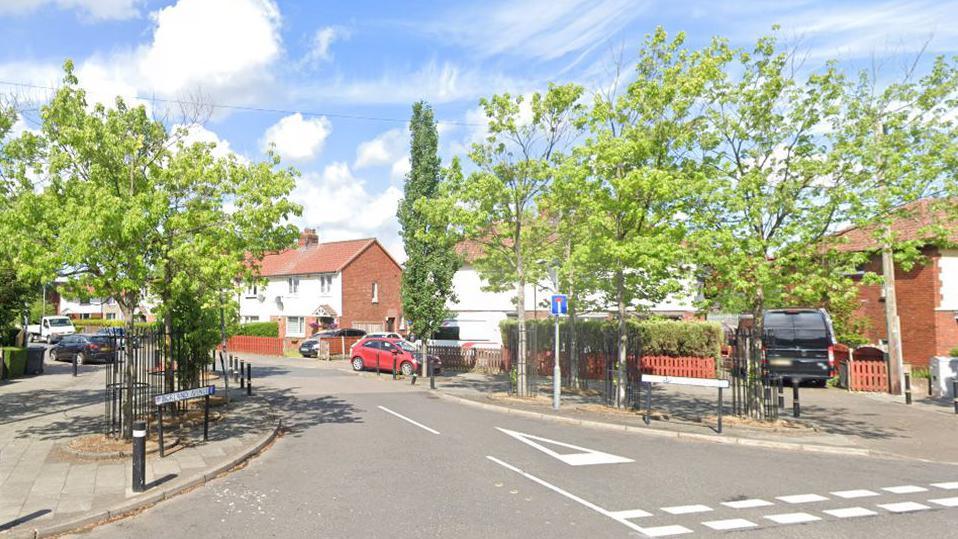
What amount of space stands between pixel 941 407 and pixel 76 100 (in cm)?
2157

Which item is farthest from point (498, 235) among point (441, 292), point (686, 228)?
point (441, 292)

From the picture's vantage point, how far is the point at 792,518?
7.21m

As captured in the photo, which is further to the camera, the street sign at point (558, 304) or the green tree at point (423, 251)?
the green tree at point (423, 251)

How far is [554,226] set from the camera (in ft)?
68.4

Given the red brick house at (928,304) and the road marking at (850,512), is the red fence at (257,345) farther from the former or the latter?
the road marking at (850,512)

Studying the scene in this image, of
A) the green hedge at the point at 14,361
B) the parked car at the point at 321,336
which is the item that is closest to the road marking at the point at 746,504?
the green hedge at the point at 14,361

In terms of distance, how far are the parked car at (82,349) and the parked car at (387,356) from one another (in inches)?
529

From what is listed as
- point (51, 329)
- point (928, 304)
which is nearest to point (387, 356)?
point (928, 304)

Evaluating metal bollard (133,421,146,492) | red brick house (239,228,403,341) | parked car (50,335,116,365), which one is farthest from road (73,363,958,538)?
red brick house (239,228,403,341)

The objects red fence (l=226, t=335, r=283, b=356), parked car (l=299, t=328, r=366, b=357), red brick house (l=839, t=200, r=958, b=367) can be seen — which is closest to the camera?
red brick house (l=839, t=200, r=958, b=367)

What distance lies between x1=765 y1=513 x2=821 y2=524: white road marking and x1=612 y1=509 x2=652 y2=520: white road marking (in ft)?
4.65

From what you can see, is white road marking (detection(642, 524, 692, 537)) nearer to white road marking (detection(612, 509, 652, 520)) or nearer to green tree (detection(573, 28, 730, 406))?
white road marking (detection(612, 509, 652, 520))

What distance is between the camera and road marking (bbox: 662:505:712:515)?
292 inches

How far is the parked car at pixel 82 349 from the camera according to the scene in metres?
31.8
